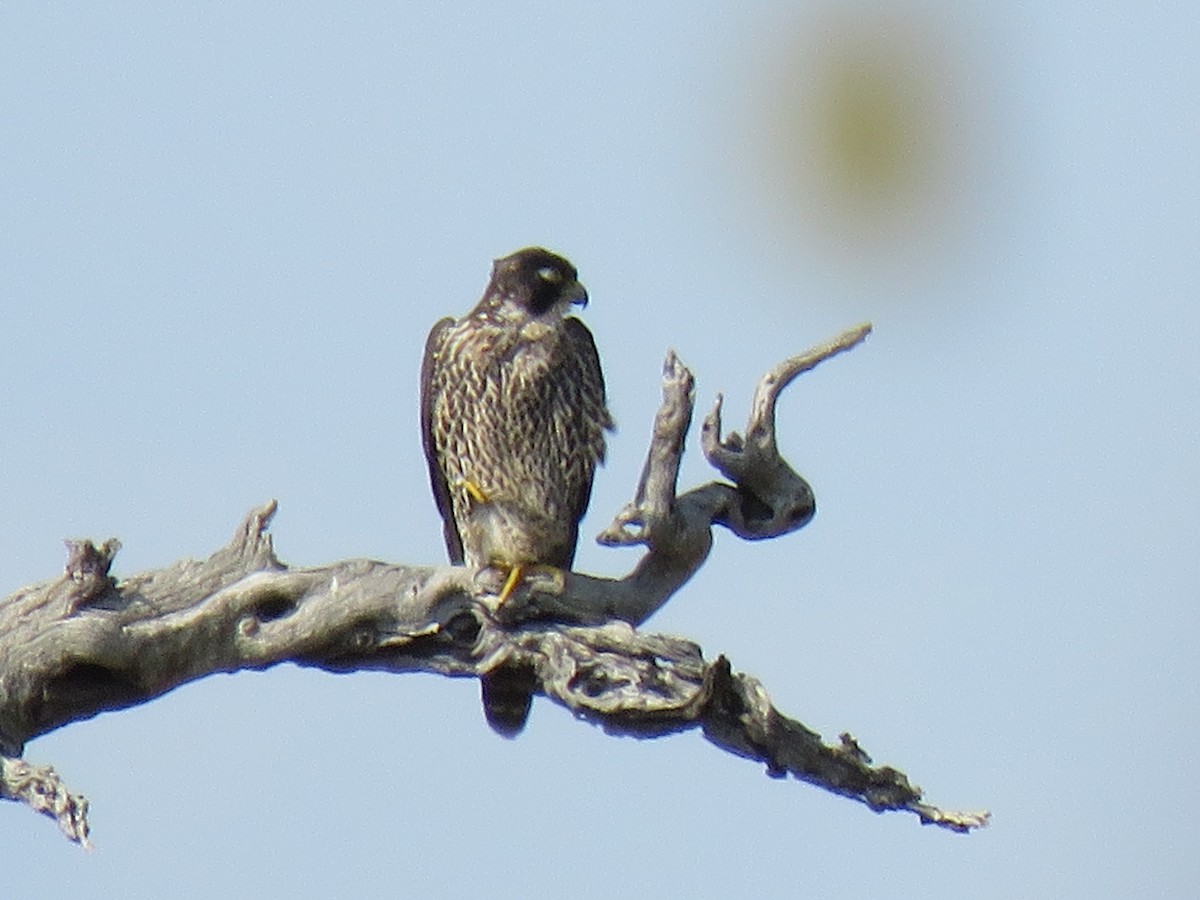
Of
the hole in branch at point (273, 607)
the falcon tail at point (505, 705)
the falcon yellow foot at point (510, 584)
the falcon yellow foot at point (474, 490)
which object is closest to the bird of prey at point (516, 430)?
the falcon yellow foot at point (474, 490)

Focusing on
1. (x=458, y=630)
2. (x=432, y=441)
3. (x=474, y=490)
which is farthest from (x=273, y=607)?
(x=432, y=441)

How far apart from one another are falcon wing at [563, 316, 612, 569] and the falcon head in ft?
0.56

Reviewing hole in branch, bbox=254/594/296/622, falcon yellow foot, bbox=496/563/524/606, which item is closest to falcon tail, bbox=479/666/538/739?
falcon yellow foot, bbox=496/563/524/606

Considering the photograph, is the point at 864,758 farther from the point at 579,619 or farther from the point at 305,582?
the point at 305,582

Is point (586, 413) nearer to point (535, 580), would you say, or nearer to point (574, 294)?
point (574, 294)

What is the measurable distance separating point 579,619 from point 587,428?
3.15ft

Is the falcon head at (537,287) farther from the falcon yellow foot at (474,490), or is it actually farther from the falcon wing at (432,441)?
the falcon yellow foot at (474,490)

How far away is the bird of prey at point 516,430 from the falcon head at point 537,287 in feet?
0.24

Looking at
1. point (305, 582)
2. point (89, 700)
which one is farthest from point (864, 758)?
point (89, 700)

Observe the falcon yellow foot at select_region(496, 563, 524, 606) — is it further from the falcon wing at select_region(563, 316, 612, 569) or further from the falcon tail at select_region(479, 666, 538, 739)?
the falcon wing at select_region(563, 316, 612, 569)

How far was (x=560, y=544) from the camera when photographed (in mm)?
6773

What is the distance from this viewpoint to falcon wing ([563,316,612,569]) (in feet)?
22.2

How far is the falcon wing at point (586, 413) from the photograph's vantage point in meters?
6.75

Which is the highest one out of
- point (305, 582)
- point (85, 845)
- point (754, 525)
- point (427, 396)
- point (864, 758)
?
point (427, 396)
